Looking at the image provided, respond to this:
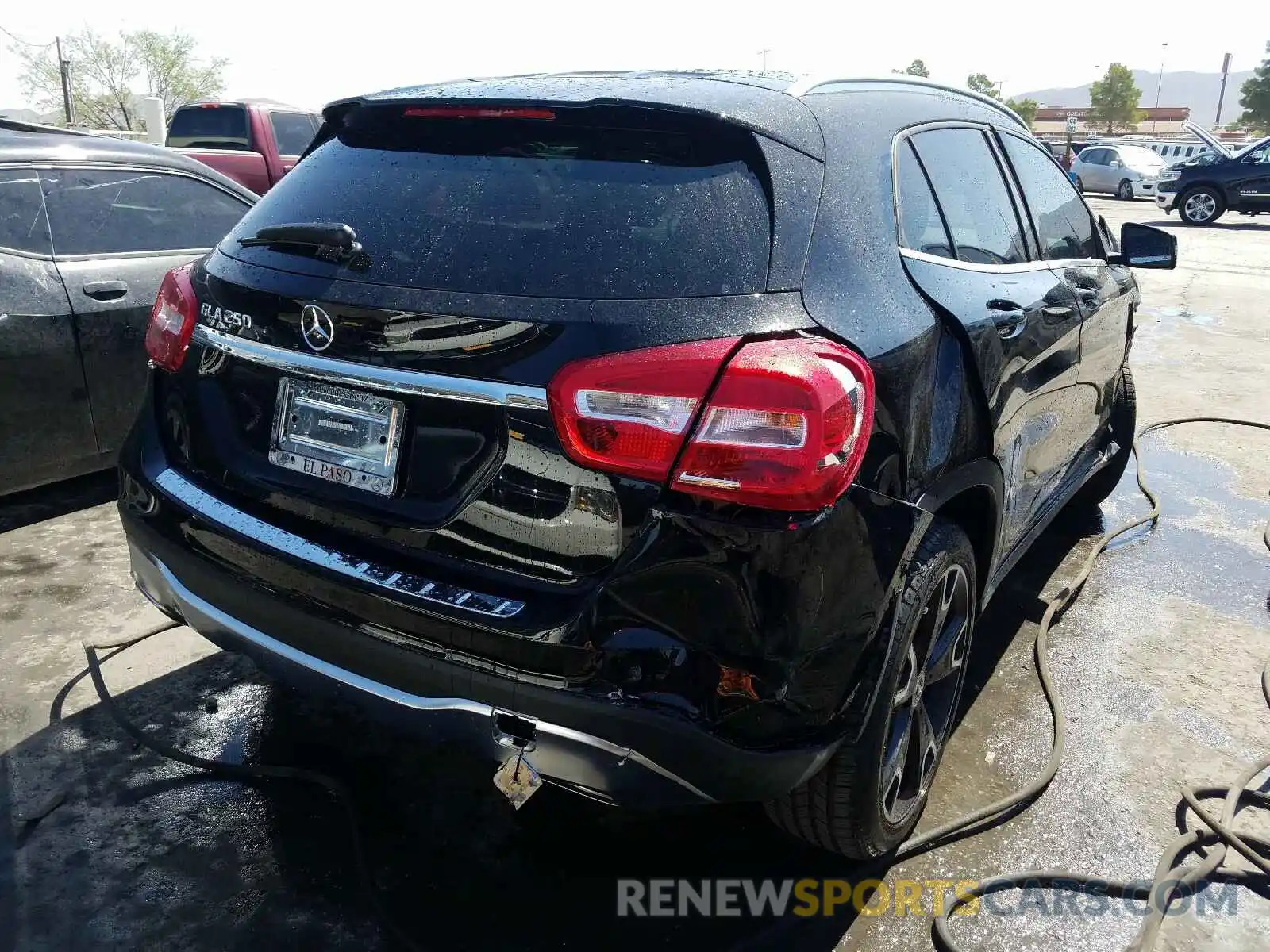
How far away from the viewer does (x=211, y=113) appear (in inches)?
475

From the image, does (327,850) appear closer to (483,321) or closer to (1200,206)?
(483,321)

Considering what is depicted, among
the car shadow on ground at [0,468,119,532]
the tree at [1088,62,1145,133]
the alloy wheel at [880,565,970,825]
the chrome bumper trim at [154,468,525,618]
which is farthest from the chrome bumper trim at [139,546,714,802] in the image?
the tree at [1088,62,1145,133]

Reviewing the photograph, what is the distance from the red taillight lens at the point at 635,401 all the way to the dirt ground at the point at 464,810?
1140 millimetres

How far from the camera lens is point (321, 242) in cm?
215

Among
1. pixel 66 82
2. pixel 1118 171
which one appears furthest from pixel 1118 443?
pixel 66 82

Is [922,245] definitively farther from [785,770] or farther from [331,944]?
[331,944]

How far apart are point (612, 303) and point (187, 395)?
3.80ft

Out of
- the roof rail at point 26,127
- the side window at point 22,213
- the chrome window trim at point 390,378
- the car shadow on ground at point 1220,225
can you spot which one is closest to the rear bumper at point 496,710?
the chrome window trim at point 390,378

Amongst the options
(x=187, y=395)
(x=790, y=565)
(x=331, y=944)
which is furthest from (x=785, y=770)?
(x=187, y=395)

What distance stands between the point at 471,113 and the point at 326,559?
1027 mm

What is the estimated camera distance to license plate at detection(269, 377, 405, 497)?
2.00 m

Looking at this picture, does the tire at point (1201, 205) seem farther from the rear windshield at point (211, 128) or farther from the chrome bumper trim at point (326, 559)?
the chrome bumper trim at point (326, 559)

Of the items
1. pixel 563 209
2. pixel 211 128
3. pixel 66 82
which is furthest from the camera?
pixel 66 82

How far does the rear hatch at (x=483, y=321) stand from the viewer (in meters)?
1.84
